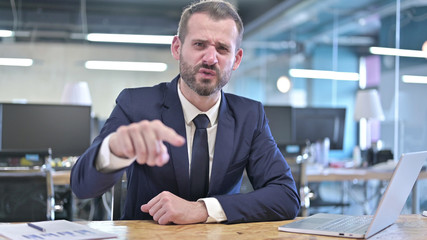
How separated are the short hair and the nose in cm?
13

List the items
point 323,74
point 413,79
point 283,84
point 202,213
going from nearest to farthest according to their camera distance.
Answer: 1. point 202,213
2. point 413,79
3. point 323,74
4. point 283,84

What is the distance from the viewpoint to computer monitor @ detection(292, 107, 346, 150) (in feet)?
16.2

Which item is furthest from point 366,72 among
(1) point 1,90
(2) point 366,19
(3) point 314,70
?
(1) point 1,90

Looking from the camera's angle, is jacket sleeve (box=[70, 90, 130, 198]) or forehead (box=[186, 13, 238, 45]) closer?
jacket sleeve (box=[70, 90, 130, 198])

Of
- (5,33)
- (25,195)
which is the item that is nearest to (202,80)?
(25,195)

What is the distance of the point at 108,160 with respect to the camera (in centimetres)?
137

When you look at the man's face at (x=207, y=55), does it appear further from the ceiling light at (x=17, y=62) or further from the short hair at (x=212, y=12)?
the ceiling light at (x=17, y=62)

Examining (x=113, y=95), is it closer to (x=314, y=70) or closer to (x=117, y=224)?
(x=314, y=70)

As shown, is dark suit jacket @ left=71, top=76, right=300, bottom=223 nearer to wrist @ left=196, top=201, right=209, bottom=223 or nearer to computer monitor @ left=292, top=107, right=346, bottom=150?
wrist @ left=196, top=201, right=209, bottom=223

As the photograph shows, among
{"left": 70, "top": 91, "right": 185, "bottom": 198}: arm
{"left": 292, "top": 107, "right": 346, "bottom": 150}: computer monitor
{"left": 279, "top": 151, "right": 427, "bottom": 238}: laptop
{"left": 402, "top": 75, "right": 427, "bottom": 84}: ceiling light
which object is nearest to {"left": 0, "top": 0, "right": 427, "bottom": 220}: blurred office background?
{"left": 402, "top": 75, "right": 427, "bottom": 84}: ceiling light

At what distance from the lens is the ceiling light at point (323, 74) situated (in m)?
7.21

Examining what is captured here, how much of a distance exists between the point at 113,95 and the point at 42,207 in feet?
Result: 24.0

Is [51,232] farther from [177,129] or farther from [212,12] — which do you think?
[212,12]

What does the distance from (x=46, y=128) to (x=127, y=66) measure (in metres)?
6.13
